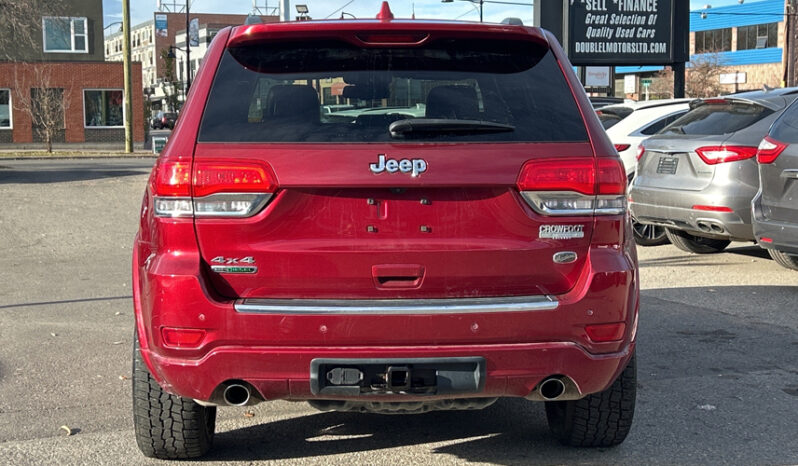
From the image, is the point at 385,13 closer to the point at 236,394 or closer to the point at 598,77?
the point at 236,394

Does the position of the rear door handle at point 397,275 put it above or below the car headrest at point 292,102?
below

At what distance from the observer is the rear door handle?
3.68 meters

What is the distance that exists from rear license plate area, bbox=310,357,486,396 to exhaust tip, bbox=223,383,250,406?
0.28m

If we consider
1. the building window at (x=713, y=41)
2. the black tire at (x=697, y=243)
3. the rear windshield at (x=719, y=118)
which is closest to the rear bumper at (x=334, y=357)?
the rear windshield at (x=719, y=118)

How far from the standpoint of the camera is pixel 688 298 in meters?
8.47

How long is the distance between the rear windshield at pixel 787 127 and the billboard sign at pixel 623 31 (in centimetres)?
1229

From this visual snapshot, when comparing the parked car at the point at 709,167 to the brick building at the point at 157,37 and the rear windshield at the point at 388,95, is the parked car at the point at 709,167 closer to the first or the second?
the rear windshield at the point at 388,95

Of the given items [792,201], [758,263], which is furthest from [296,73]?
[758,263]

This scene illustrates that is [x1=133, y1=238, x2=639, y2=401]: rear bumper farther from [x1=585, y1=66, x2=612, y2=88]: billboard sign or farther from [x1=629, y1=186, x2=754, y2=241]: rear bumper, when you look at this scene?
[x1=585, y1=66, x2=612, y2=88]: billboard sign

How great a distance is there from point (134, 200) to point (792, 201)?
12.3 metres

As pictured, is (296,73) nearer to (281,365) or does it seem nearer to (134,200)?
(281,365)

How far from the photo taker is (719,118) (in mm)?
9953

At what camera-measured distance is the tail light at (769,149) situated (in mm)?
8180

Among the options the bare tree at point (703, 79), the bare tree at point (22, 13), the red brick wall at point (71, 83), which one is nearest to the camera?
the bare tree at point (22, 13)
